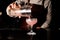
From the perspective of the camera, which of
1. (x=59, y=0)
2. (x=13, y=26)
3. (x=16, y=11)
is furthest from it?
(x=13, y=26)

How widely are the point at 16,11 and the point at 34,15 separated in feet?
0.56

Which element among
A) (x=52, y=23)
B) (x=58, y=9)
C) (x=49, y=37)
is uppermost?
(x=58, y=9)

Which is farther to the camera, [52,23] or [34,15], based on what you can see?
[52,23]

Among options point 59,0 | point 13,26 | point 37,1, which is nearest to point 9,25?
point 13,26

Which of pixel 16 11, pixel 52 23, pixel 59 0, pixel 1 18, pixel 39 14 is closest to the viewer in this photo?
pixel 16 11

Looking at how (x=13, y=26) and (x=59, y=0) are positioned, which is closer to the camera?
(x=59, y=0)

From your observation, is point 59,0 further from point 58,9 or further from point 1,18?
point 1,18

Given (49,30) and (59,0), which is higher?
A: (59,0)

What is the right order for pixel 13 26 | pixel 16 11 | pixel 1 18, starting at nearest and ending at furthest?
pixel 16 11
pixel 13 26
pixel 1 18

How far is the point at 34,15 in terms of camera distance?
135 centimetres

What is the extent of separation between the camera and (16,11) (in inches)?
49.8

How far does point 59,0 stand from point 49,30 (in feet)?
1.18

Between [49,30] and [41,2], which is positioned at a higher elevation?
[41,2]

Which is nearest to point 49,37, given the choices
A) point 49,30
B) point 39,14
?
point 49,30
